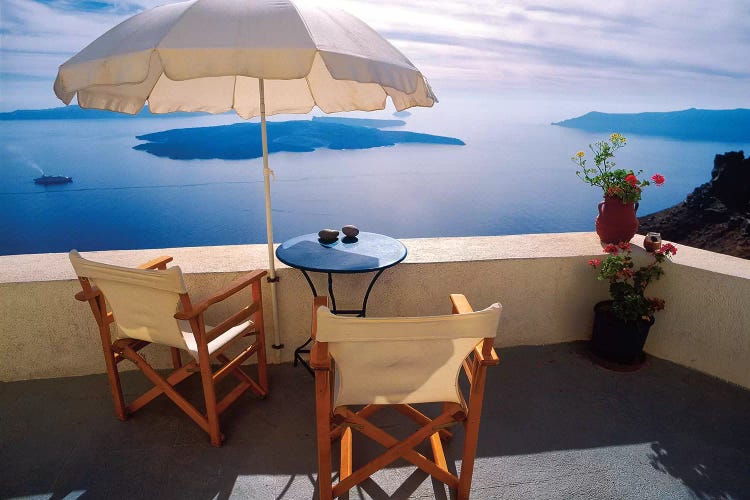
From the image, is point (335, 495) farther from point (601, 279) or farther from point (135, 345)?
point (601, 279)

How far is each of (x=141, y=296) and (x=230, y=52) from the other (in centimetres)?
125

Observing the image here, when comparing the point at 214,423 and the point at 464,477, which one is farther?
the point at 214,423

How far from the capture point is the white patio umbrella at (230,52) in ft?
5.49

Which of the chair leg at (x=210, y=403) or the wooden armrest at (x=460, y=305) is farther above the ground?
the wooden armrest at (x=460, y=305)

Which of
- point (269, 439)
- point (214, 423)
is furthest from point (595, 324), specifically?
point (214, 423)

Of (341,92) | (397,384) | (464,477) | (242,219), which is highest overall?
(341,92)

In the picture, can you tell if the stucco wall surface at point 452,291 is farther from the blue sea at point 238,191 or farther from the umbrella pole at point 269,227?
the blue sea at point 238,191

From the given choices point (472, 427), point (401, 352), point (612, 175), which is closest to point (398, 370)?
point (401, 352)

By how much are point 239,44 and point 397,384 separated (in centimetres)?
153

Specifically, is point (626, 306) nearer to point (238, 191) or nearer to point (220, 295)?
point (220, 295)

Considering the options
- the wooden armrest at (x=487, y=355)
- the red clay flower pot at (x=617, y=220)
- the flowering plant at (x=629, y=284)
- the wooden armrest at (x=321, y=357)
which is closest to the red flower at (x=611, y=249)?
the flowering plant at (x=629, y=284)

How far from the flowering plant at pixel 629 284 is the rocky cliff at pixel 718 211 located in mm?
45323

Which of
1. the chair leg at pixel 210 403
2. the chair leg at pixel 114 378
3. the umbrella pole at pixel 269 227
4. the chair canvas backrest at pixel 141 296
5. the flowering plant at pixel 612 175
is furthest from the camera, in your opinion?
the flowering plant at pixel 612 175

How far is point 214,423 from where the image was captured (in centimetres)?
242
